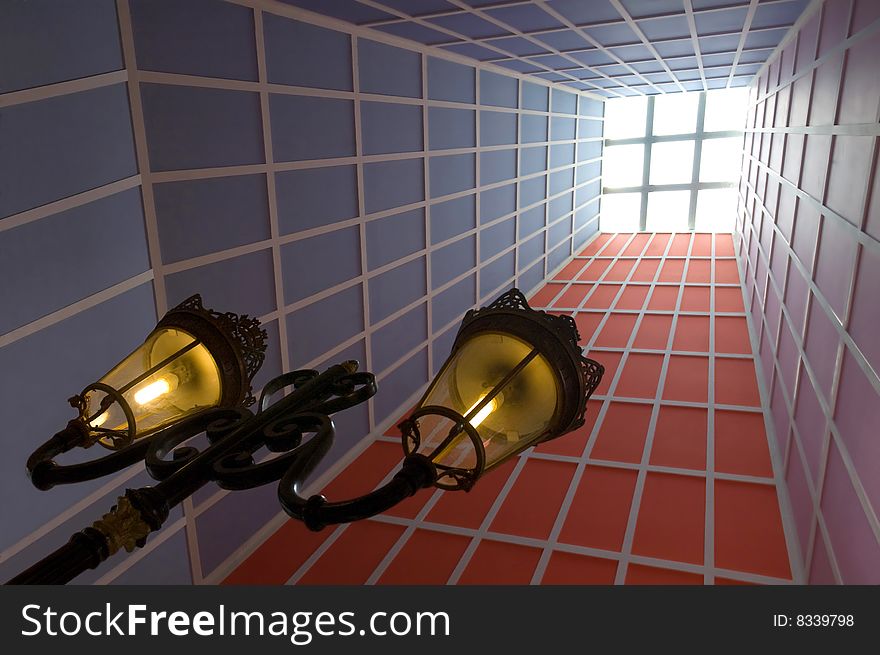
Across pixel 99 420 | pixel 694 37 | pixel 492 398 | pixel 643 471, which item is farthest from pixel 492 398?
pixel 694 37

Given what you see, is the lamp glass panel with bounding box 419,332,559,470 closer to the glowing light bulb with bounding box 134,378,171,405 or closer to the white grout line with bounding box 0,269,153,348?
the glowing light bulb with bounding box 134,378,171,405

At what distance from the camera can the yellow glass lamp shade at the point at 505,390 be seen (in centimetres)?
131

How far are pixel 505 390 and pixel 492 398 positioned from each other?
67 millimetres

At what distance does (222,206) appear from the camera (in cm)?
423

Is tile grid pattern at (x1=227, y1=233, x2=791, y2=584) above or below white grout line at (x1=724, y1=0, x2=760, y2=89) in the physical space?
below

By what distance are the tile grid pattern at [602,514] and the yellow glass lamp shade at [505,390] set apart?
336cm

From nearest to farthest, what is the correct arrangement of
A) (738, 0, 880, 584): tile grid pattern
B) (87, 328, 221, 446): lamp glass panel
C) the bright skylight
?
(87, 328, 221, 446): lamp glass panel < (738, 0, 880, 584): tile grid pattern < the bright skylight

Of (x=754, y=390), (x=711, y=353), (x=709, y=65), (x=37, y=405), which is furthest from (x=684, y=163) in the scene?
(x=37, y=405)

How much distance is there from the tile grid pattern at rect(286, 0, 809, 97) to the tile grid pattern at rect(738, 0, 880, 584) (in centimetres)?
83

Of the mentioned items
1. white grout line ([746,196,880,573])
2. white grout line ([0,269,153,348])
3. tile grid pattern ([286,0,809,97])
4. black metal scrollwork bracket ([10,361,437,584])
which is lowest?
white grout line ([746,196,880,573])

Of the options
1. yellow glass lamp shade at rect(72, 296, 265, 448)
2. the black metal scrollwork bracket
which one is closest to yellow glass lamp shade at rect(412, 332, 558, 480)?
the black metal scrollwork bracket

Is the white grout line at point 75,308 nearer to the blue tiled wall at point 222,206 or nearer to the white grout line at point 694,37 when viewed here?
the blue tiled wall at point 222,206

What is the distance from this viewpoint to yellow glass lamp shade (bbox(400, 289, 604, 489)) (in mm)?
1314

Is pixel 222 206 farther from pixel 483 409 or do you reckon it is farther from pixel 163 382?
pixel 483 409
